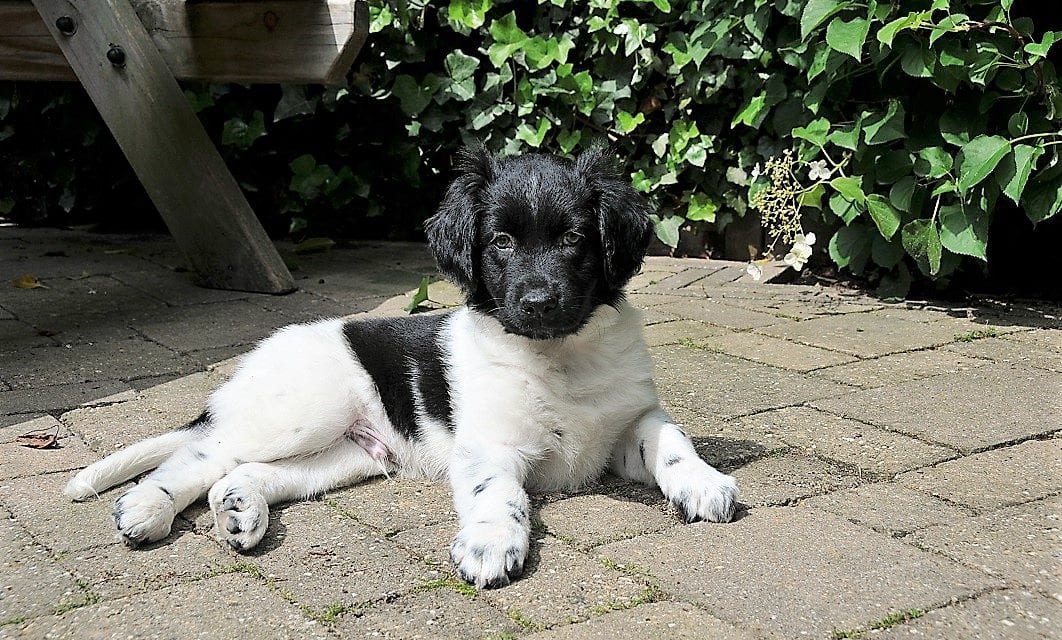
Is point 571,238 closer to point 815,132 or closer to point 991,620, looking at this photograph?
point 991,620

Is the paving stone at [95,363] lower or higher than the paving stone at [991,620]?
lower

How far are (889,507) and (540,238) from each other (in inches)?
40.7

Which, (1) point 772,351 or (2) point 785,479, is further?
(1) point 772,351

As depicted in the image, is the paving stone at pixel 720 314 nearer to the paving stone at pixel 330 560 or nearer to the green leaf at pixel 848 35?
the green leaf at pixel 848 35

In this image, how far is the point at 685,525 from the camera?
2.48 m

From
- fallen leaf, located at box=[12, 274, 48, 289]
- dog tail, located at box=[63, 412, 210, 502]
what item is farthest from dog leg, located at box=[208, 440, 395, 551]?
fallen leaf, located at box=[12, 274, 48, 289]

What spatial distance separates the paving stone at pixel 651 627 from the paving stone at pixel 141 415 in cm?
168

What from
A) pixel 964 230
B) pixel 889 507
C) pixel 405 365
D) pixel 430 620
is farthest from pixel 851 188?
pixel 430 620

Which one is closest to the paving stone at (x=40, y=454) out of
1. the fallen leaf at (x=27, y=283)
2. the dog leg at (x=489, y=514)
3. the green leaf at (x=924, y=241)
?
the dog leg at (x=489, y=514)

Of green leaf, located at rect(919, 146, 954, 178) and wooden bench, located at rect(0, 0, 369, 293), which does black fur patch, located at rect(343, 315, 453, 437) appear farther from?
green leaf, located at rect(919, 146, 954, 178)

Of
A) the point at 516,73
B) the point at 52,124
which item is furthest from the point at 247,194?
the point at 516,73

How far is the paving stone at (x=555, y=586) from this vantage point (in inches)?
81.2

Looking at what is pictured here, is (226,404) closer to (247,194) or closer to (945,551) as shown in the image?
(945,551)

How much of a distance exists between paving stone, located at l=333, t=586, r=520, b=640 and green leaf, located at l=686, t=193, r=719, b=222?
3.61 meters
